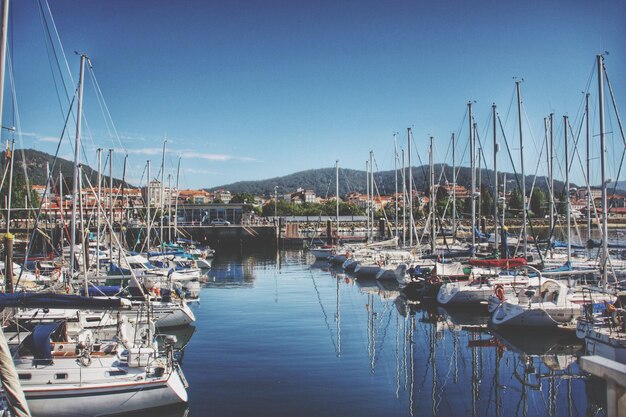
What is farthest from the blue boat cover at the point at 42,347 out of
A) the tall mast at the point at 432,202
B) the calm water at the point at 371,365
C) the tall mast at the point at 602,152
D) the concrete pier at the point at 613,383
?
the tall mast at the point at 432,202

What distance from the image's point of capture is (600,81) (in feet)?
88.2

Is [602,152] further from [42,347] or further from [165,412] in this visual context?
[42,347]

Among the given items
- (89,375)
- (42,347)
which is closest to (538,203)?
(89,375)

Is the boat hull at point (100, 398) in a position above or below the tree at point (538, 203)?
below

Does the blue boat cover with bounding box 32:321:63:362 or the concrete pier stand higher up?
the concrete pier

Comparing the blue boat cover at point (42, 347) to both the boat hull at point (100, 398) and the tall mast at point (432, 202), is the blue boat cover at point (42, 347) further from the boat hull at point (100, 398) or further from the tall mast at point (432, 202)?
the tall mast at point (432, 202)

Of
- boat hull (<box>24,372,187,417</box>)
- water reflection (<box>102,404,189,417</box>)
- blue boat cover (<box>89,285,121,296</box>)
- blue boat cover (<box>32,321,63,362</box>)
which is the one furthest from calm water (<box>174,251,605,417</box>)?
blue boat cover (<box>89,285,121,296</box>)

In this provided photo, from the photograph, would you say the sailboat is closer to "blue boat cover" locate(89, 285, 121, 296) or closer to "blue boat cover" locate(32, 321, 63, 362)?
"blue boat cover" locate(32, 321, 63, 362)

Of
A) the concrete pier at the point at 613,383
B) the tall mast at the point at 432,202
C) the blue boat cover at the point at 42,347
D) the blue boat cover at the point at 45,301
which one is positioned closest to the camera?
the concrete pier at the point at 613,383

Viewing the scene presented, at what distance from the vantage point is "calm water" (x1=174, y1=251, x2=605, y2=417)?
16.1 meters

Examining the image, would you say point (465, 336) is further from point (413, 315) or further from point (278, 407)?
point (278, 407)

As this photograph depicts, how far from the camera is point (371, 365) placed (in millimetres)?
20562

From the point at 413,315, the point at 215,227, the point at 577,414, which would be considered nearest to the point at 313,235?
the point at 215,227

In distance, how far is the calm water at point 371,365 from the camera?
53.0ft
